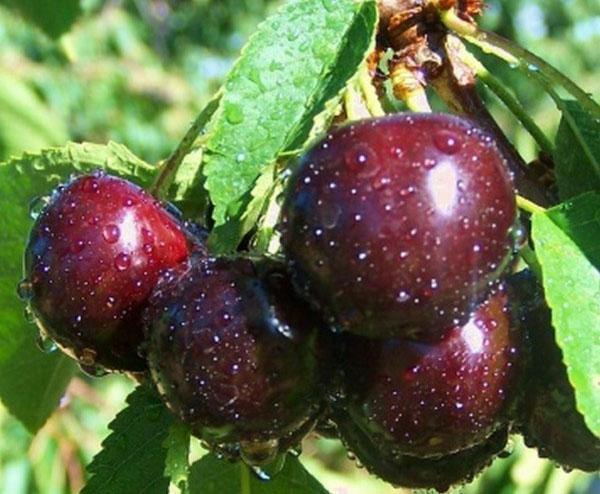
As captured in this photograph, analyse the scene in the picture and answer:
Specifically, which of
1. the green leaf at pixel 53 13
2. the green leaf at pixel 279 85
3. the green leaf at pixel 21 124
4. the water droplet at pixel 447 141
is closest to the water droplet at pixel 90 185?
the green leaf at pixel 279 85

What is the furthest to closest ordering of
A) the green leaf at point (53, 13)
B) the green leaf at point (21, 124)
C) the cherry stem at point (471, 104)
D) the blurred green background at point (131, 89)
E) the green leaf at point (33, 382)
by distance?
the blurred green background at point (131, 89)
the green leaf at point (21, 124)
the green leaf at point (53, 13)
the green leaf at point (33, 382)
the cherry stem at point (471, 104)

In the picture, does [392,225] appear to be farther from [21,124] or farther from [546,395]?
[21,124]

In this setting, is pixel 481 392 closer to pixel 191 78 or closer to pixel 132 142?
pixel 132 142

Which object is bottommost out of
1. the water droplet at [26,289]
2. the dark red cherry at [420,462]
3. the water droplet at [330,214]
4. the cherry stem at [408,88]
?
the dark red cherry at [420,462]

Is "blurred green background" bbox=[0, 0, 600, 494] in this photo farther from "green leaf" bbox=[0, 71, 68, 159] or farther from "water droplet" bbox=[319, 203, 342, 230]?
"water droplet" bbox=[319, 203, 342, 230]

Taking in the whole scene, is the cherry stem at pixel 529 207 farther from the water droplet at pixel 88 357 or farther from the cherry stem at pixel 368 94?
the water droplet at pixel 88 357

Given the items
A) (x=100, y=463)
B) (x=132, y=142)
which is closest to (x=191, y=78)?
(x=132, y=142)

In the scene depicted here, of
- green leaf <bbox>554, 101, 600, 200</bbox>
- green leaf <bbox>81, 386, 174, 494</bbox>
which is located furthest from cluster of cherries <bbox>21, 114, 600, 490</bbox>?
green leaf <bbox>554, 101, 600, 200</bbox>

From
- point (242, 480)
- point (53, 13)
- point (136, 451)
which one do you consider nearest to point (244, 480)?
point (242, 480)
